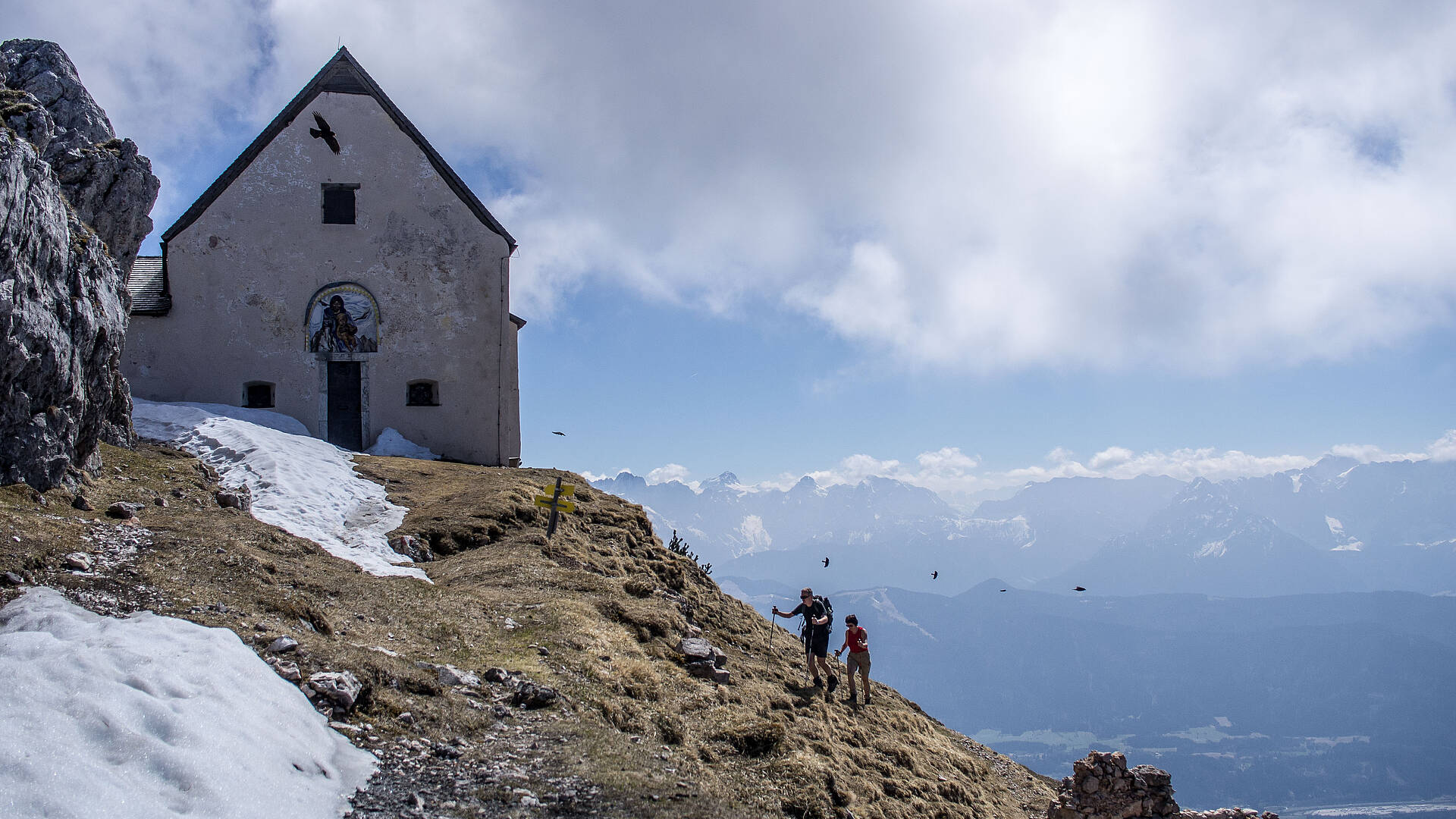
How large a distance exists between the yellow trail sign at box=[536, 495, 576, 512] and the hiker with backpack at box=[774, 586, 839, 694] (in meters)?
6.42

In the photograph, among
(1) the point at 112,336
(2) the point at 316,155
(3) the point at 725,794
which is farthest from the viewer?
(2) the point at 316,155

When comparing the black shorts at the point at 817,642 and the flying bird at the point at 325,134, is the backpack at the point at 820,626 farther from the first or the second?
the flying bird at the point at 325,134

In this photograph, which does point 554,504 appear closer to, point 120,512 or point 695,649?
point 695,649

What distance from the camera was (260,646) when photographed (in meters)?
9.07

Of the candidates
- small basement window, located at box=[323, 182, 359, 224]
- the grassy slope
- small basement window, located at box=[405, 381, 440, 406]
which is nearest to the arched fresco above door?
small basement window, located at box=[405, 381, 440, 406]

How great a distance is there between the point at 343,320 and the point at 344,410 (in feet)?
10.7

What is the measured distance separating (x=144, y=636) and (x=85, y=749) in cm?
250

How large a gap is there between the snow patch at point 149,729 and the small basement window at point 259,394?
77.5 ft

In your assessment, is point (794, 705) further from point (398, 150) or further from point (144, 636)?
point (398, 150)

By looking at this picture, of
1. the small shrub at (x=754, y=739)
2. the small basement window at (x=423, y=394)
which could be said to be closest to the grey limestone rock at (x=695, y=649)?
the small shrub at (x=754, y=739)

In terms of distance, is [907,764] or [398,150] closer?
[907,764]

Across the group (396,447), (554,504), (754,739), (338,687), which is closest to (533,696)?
(338,687)

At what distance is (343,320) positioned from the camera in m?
30.9

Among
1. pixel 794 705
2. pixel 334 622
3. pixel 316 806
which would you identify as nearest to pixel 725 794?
pixel 316 806
